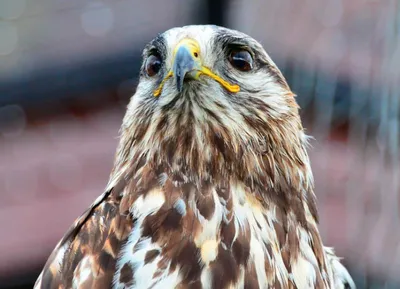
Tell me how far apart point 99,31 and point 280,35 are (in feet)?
3.95

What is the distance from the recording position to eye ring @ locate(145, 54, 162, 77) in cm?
266

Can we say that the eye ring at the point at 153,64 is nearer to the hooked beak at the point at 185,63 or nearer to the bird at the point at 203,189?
the bird at the point at 203,189

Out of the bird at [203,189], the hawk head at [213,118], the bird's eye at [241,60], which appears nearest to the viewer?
the bird at [203,189]

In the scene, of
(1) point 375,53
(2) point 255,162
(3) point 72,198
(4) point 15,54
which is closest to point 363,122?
(1) point 375,53

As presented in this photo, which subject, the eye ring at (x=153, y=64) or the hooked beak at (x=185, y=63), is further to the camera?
the eye ring at (x=153, y=64)

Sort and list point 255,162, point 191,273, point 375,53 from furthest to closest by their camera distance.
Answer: point 375,53 < point 255,162 < point 191,273

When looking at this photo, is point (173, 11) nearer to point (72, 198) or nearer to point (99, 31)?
point (99, 31)

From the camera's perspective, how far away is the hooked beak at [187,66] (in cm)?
244

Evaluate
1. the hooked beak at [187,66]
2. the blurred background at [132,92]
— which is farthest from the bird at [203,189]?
the blurred background at [132,92]

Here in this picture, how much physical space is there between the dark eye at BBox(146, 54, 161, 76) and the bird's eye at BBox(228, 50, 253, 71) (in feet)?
0.63

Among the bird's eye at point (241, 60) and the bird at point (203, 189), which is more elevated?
the bird's eye at point (241, 60)

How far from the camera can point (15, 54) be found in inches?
186

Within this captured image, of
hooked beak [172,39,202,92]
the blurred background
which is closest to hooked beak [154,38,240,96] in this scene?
hooked beak [172,39,202,92]

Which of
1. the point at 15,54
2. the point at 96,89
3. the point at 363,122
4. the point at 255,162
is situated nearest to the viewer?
the point at 255,162
